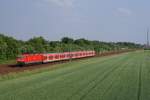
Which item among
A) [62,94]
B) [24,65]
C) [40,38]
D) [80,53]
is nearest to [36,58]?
[24,65]

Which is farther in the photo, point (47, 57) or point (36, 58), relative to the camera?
point (47, 57)

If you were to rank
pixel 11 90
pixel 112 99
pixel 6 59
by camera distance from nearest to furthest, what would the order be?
pixel 112 99, pixel 11 90, pixel 6 59

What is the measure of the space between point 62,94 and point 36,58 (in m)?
32.4

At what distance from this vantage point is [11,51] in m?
58.5

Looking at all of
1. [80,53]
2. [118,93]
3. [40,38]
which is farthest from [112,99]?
[40,38]

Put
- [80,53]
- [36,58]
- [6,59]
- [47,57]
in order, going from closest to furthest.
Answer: [36,58]
[47,57]
[6,59]
[80,53]

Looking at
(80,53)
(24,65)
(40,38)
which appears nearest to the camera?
(24,65)

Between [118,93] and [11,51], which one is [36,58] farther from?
[118,93]

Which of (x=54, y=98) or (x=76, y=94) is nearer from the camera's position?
(x=54, y=98)

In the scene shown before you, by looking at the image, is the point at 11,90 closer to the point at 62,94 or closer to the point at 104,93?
the point at 62,94

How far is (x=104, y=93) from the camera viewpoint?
16375 mm

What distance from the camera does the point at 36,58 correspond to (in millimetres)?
48156

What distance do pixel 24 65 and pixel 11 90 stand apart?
27.0 metres

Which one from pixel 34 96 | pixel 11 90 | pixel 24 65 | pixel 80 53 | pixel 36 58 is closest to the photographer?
pixel 34 96
